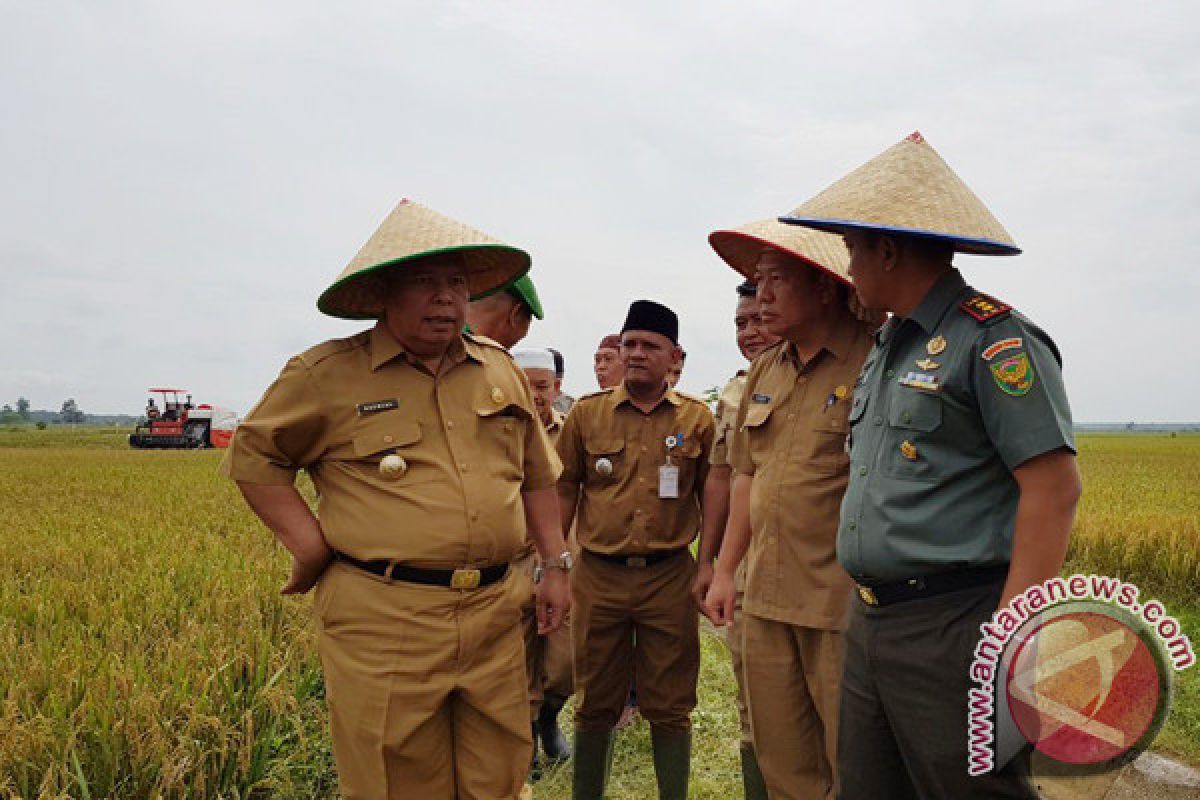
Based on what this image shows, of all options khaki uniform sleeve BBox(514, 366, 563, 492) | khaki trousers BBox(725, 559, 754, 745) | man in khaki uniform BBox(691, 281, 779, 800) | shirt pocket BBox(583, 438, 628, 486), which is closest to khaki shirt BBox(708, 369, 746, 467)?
man in khaki uniform BBox(691, 281, 779, 800)

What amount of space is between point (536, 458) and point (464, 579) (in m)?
0.64

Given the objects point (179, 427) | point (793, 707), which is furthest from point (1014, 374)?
point (179, 427)

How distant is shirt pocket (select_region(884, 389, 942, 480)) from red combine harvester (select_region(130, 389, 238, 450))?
38241 millimetres

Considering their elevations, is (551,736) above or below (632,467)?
below

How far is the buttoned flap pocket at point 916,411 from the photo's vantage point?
199 cm

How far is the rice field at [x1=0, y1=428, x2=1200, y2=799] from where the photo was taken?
2.80 m

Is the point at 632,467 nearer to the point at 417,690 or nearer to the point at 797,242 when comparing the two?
the point at 797,242

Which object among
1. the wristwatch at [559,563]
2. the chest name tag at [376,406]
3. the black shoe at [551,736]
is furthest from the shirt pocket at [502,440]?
the black shoe at [551,736]

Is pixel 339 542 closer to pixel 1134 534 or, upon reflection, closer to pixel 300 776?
pixel 300 776

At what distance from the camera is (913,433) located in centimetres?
204

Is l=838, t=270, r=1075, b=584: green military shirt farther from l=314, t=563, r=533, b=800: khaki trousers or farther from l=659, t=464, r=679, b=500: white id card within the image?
l=659, t=464, r=679, b=500: white id card

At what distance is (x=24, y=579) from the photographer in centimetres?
539

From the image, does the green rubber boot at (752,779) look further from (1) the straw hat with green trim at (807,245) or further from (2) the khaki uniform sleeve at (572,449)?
(1) the straw hat with green trim at (807,245)

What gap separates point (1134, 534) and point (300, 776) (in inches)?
311
